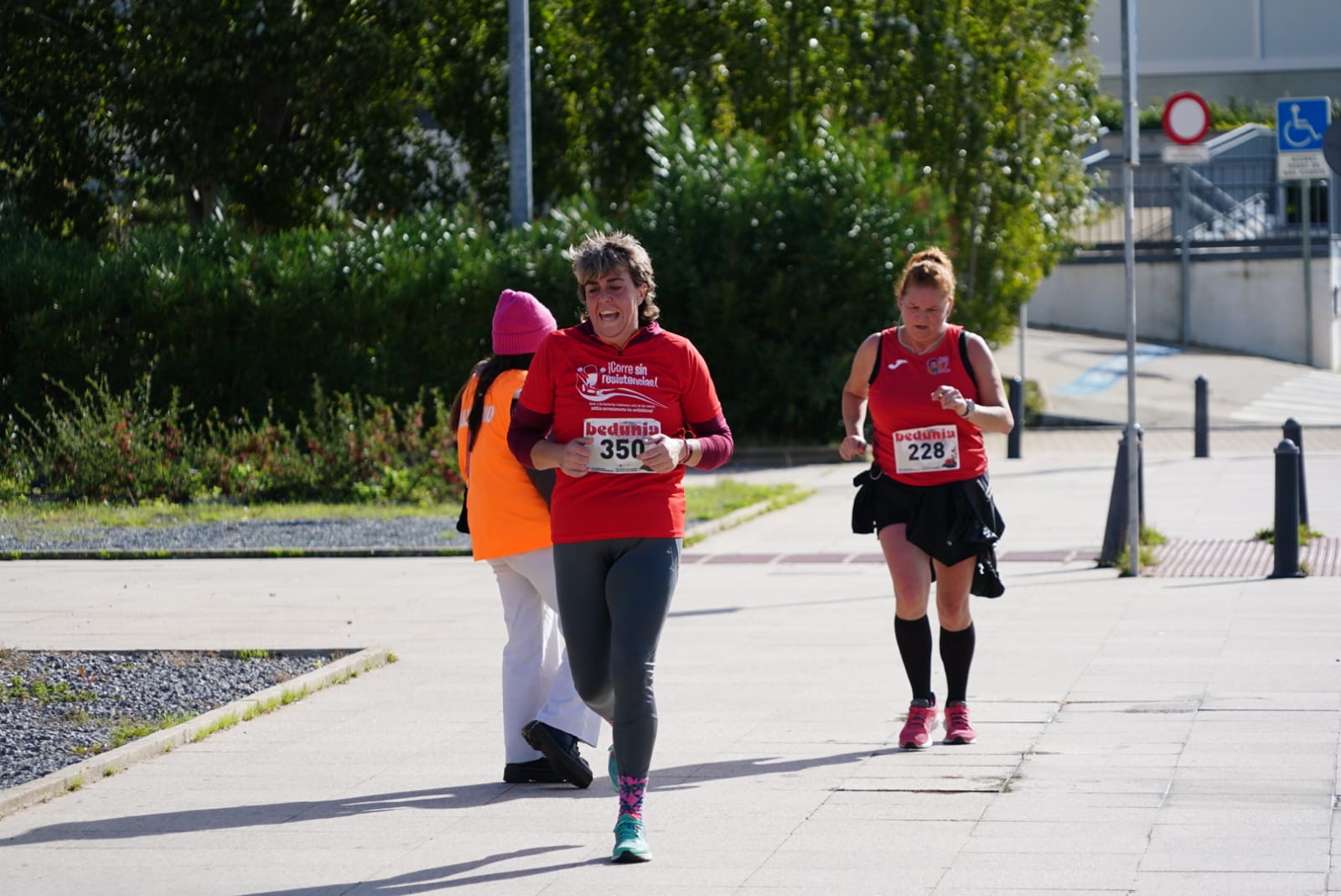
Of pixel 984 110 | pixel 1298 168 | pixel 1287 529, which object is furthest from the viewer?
pixel 984 110

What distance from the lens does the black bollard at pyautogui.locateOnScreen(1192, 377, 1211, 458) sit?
804 inches

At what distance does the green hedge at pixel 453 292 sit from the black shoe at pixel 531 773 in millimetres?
13426

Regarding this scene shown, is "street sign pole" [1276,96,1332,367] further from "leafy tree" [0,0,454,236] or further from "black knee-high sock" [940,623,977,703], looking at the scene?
"leafy tree" [0,0,454,236]

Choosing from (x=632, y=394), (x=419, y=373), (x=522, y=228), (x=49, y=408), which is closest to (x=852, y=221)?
(x=522, y=228)

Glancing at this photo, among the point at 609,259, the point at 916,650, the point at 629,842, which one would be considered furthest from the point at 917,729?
the point at 609,259

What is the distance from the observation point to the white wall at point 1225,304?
105ft

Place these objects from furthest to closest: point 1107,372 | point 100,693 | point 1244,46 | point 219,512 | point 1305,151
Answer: point 1244,46
point 1107,372
point 1305,151
point 219,512
point 100,693

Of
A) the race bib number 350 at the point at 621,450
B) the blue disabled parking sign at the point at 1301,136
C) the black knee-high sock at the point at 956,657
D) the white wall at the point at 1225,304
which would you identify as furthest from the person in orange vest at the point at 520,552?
the white wall at the point at 1225,304

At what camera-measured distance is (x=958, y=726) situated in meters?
7.14

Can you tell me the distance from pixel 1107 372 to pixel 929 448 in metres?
22.9

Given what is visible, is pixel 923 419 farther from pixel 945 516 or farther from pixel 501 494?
pixel 501 494

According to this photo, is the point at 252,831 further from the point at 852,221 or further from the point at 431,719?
the point at 852,221

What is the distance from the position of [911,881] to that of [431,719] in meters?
3.03

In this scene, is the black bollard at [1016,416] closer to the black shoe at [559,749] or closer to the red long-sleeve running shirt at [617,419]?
the black shoe at [559,749]
